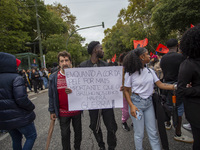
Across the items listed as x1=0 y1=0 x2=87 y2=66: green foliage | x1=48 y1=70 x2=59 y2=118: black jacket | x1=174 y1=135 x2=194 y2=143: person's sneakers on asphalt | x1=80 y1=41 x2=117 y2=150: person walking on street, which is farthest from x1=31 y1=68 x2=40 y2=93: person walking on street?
x1=174 y1=135 x2=194 y2=143: person's sneakers on asphalt

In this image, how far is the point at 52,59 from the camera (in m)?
18.4

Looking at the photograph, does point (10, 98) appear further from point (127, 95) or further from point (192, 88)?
point (192, 88)

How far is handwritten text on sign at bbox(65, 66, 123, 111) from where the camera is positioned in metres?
2.16

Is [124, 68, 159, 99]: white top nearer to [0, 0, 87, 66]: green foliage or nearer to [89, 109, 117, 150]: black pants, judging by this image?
[89, 109, 117, 150]: black pants

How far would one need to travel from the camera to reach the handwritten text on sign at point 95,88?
2.16m

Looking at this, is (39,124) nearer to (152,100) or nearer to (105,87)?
(105,87)

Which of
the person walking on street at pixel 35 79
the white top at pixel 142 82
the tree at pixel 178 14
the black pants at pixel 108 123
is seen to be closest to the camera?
the white top at pixel 142 82

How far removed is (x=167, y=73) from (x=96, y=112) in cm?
178

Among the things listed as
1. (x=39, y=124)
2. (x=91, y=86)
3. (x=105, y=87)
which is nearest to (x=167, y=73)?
(x=105, y=87)

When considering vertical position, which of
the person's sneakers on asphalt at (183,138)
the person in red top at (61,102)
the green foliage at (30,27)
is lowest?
the person's sneakers on asphalt at (183,138)

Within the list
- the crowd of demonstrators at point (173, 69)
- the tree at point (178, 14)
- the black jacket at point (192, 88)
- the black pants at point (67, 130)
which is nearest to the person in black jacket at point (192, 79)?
the black jacket at point (192, 88)

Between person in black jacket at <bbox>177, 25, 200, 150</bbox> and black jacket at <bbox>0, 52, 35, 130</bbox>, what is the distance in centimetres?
212

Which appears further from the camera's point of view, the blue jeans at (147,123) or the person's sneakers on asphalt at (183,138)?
the person's sneakers on asphalt at (183,138)

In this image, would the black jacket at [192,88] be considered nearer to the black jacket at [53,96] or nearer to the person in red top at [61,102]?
the person in red top at [61,102]
